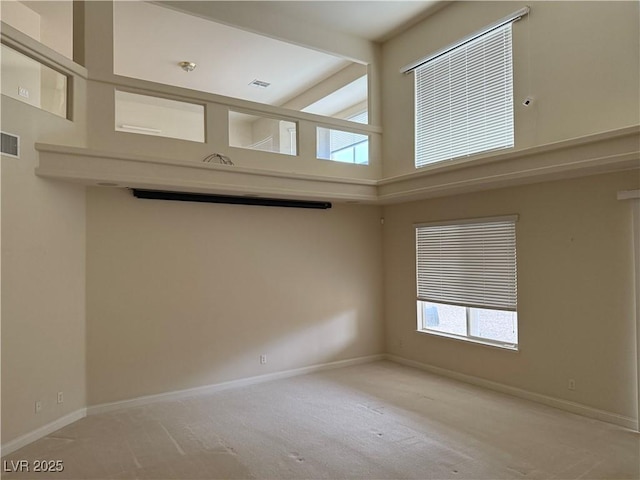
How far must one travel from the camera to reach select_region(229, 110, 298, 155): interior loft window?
7.02 meters

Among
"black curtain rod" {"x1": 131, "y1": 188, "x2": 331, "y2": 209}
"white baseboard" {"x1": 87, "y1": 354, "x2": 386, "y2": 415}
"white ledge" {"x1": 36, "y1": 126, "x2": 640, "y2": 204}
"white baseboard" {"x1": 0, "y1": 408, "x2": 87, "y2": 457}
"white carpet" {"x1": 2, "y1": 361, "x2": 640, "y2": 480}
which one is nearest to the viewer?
"white carpet" {"x1": 2, "y1": 361, "x2": 640, "y2": 480}

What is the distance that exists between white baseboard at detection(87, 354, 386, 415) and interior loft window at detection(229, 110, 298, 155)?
130 inches

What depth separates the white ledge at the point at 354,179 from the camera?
4.01m

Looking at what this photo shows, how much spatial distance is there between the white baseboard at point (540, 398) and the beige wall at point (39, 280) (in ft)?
14.7

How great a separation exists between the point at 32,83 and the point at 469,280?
5316mm

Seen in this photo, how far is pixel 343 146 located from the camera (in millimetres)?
7223

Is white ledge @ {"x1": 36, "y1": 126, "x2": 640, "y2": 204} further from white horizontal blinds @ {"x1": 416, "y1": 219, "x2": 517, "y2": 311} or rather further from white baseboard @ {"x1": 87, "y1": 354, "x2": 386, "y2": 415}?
white baseboard @ {"x1": 87, "y1": 354, "x2": 386, "y2": 415}

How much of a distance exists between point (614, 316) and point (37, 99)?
6.00 metres

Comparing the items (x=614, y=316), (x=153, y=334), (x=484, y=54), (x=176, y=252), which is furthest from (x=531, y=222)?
(x=153, y=334)

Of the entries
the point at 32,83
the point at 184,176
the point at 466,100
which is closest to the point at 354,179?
the point at 466,100

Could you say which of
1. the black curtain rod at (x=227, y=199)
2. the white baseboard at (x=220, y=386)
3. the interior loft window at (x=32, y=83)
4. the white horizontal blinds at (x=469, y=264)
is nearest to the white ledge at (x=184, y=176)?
the black curtain rod at (x=227, y=199)

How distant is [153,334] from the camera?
5094mm

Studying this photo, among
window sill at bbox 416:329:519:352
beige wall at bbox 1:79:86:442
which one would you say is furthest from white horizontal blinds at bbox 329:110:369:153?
beige wall at bbox 1:79:86:442

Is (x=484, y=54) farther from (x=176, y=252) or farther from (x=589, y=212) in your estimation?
(x=176, y=252)
